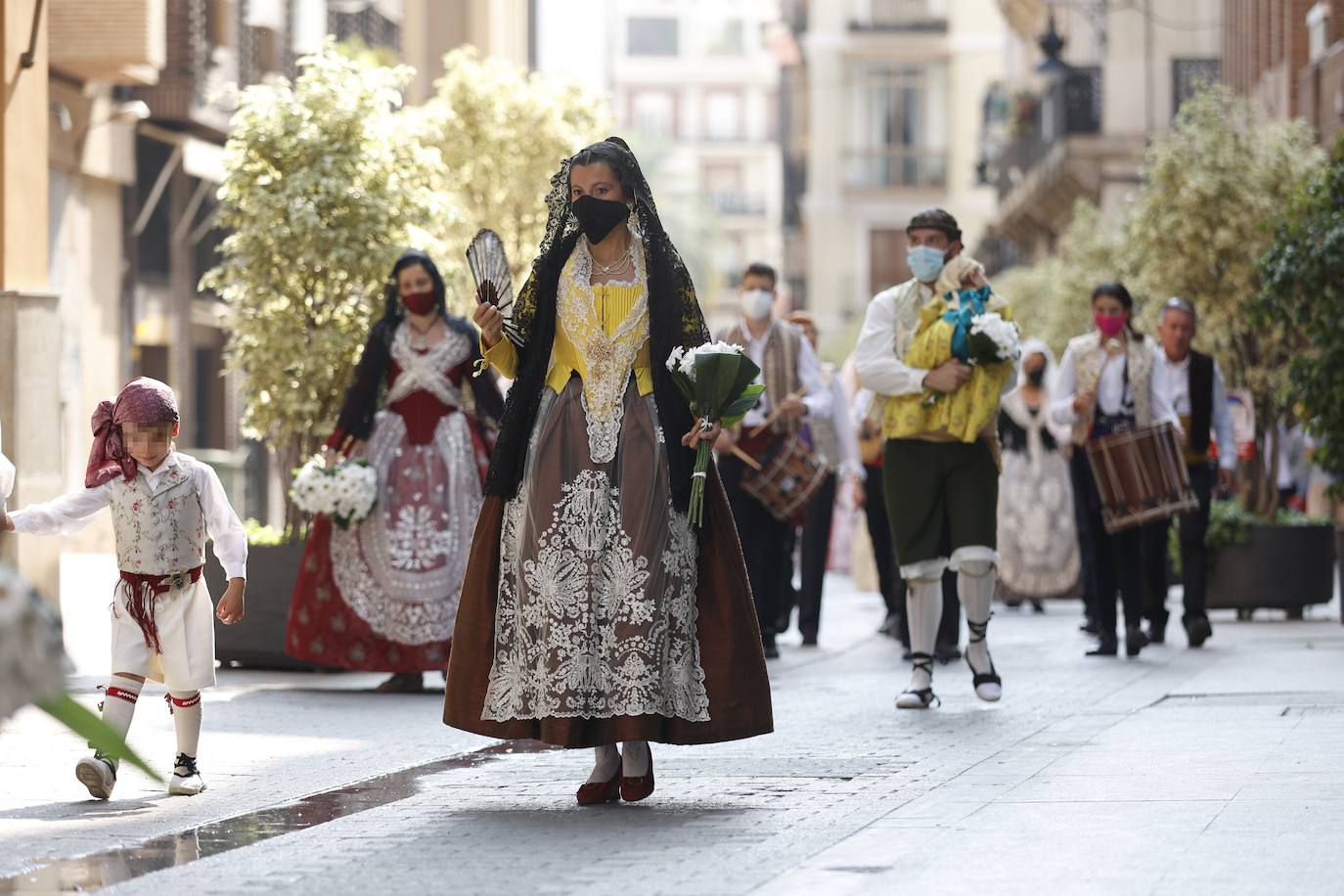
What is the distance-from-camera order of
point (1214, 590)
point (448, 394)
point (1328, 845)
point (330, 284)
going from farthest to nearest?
point (1214, 590) < point (330, 284) < point (448, 394) < point (1328, 845)

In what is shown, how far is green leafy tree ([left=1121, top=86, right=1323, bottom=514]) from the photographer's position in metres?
20.5

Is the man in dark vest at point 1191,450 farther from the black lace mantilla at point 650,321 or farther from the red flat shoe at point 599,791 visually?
the red flat shoe at point 599,791

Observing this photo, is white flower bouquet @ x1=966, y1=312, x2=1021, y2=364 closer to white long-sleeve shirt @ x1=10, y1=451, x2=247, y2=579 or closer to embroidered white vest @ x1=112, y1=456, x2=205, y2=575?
white long-sleeve shirt @ x1=10, y1=451, x2=247, y2=579

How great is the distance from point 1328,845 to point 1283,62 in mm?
26730

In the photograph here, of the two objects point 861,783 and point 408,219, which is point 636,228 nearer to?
point 861,783

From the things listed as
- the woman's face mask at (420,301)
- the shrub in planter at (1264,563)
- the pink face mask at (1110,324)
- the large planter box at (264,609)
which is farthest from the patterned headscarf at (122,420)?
the shrub in planter at (1264,563)

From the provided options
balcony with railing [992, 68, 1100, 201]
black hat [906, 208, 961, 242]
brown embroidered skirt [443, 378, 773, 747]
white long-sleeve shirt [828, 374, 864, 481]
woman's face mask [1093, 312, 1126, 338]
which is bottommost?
brown embroidered skirt [443, 378, 773, 747]

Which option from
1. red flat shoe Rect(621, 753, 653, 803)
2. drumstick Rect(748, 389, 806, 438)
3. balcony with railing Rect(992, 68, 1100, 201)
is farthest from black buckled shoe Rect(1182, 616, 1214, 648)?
balcony with railing Rect(992, 68, 1100, 201)

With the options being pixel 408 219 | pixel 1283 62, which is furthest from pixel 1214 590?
pixel 1283 62

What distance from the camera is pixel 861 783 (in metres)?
8.17

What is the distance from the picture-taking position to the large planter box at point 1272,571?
17500 mm

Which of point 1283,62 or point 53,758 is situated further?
point 1283,62

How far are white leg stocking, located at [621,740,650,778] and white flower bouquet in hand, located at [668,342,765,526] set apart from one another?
0.71 metres

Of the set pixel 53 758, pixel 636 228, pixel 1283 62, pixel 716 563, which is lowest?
pixel 53 758
